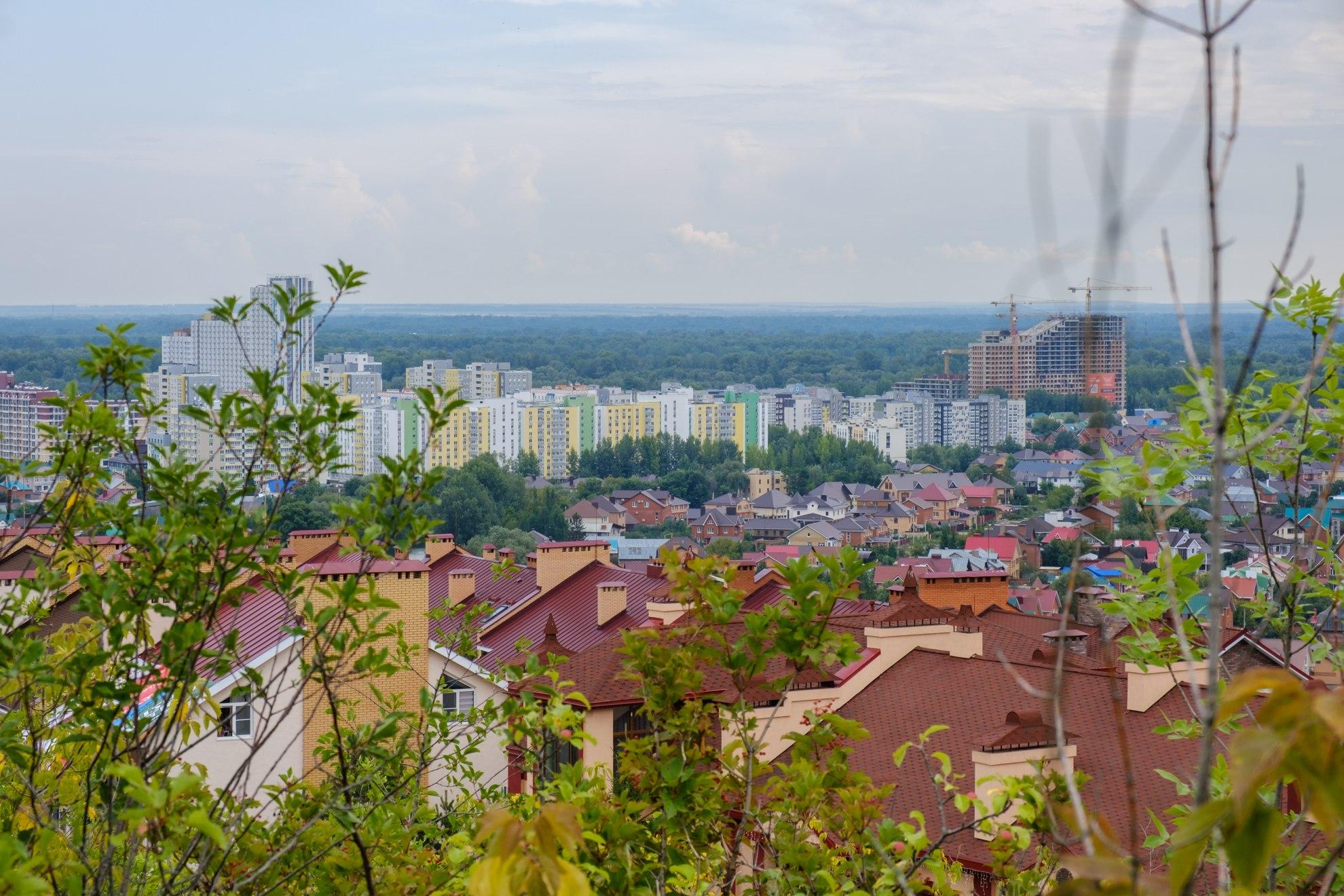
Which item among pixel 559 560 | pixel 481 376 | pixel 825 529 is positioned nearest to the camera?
pixel 559 560

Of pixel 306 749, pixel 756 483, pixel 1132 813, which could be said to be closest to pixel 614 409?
pixel 756 483

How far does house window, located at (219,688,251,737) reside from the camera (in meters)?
2.74

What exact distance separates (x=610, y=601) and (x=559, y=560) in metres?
2.04

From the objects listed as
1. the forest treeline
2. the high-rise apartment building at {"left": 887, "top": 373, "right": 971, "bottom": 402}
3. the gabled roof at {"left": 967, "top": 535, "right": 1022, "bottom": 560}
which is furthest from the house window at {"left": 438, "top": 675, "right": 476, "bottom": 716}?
the high-rise apartment building at {"left": 887, "top": 373, "right": 971, "bottom": 402}

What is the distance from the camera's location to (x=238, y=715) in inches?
370

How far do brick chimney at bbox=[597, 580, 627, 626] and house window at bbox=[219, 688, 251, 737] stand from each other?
14.9 ft

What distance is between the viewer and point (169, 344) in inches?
5281

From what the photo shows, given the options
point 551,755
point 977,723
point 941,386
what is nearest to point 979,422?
point 941,386

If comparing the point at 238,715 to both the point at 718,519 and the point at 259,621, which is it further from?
the point at 718,519

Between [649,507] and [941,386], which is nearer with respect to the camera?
[649,507]

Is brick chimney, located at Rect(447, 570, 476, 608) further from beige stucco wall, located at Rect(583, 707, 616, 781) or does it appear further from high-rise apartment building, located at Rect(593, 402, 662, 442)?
high-rise apartment building, located at Rect(593, 402, 662, 442)

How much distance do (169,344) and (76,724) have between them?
463 feet

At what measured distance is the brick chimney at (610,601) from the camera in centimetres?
1376

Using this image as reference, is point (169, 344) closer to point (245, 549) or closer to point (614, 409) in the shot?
point (614, 409)
